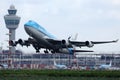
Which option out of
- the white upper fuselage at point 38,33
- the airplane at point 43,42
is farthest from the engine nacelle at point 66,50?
the white upper fuselage at point 38,33

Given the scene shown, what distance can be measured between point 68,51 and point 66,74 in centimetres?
2212

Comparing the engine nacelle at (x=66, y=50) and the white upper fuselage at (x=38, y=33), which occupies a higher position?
the white upper fuselage at (x=38, y=33)

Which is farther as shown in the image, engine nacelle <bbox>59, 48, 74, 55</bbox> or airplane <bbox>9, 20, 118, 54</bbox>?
engine nacelle <bbox>59, 48, 74, 55</bbox>

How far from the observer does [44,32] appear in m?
94.4

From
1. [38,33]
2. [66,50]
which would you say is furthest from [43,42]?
[66,50]

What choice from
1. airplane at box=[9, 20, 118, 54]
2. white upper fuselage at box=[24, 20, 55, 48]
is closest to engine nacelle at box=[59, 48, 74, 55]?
airplane at box=[9, 20, 118, 54]

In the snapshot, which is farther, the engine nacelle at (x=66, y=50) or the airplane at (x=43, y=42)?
the engine nacelle at (x=66, y=50)

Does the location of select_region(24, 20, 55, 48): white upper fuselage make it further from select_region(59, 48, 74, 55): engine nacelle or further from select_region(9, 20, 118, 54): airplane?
select_region(59, 48, 74, 55): engine nacelle

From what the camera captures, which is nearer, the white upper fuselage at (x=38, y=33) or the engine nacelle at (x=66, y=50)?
the white upper fuselage at (x=38, y=33)

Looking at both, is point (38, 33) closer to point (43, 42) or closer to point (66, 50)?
point (43, 42)

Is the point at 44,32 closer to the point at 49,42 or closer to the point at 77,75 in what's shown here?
the point at 49,42

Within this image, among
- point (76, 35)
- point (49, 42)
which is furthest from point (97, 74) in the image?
point (76, 35)

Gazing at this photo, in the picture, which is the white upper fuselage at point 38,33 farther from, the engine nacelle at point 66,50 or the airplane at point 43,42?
the engine nacelle at point 66,50

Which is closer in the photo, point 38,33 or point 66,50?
point 38,33
